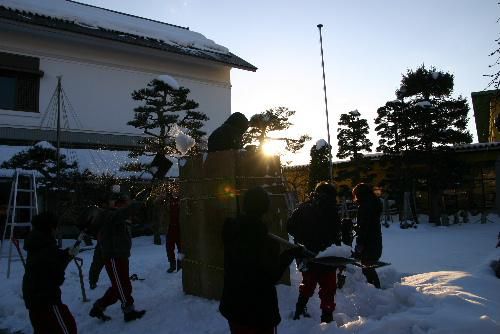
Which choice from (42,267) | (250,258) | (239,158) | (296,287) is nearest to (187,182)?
(239,158)

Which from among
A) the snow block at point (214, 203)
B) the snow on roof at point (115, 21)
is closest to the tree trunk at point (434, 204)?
→ the snow on roof at point (115, 21)

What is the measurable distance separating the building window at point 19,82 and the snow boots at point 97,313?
41.8 feet

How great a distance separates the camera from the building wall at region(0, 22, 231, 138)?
52.6 feet

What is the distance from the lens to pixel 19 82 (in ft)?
52.2

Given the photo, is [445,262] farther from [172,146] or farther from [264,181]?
→ [172,146]

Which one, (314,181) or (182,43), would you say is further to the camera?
(314,181)

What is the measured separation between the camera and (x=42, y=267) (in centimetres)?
405

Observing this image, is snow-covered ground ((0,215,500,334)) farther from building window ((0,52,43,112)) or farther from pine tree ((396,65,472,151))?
pine tree ((396,65,472,151))

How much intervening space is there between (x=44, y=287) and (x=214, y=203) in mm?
2639

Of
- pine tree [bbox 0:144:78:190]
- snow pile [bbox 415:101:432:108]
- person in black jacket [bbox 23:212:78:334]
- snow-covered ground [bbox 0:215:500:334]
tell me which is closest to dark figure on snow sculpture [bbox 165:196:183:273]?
snow-covered ground [bbox 0:215:500:334]

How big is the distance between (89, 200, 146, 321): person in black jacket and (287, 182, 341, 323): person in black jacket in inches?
85.4

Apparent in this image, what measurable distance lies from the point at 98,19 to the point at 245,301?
19.2 metres

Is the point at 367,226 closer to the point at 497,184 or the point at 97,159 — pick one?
the point at 97,159

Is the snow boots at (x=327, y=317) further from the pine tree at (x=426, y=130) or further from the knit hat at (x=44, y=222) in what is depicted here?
the pine tree at (x=426, y=130)
